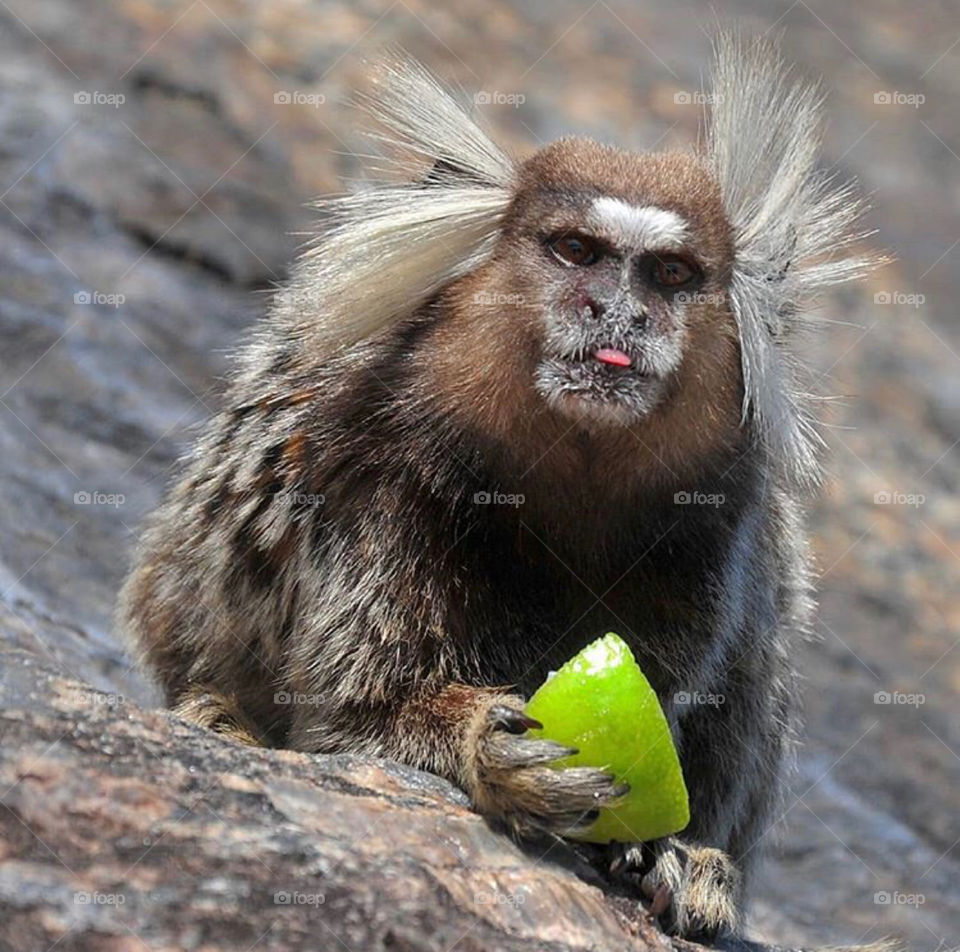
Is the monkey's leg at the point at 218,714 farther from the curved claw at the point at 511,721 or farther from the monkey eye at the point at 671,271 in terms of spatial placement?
the monkey eye at the point at 671,271

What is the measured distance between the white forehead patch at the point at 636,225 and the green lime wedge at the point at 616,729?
4.24 ft

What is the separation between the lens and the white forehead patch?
200 inches

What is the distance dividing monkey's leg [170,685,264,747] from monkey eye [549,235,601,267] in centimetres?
200

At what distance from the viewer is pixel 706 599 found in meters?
5.24

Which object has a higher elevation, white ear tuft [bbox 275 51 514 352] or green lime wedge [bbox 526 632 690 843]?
white ear tuft [bbox 275 51 514 352]

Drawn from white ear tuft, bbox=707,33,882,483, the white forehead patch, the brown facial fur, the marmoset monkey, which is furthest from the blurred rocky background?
the white forehead patch

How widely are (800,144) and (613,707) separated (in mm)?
2411

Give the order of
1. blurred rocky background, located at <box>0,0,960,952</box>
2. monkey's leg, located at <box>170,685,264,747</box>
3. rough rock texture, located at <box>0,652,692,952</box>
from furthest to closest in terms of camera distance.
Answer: monkey's leg, located at <box>170,685,264,747</box> < blurred rocky background, located at <box>0,0,960,952</box> < rough rock texture, located at <box>0,652,692,952</box>

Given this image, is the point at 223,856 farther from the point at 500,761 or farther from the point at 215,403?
the point at 215,403

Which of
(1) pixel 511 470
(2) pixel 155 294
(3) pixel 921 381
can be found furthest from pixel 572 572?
(3) pixel 921 381

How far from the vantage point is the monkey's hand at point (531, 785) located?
4.45m

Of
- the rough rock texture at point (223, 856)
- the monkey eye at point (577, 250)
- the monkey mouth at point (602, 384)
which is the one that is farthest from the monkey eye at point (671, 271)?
the rough rock texture at point (223, 856)

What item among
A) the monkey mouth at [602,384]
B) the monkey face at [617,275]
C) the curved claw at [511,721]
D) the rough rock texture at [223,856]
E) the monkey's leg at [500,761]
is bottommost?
the rough rock texture at [223,856]

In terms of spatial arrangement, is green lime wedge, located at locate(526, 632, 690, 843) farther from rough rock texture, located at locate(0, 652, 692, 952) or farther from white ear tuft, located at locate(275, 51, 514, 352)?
white ear tuft, located at locate(275, 51, 514, 352)
